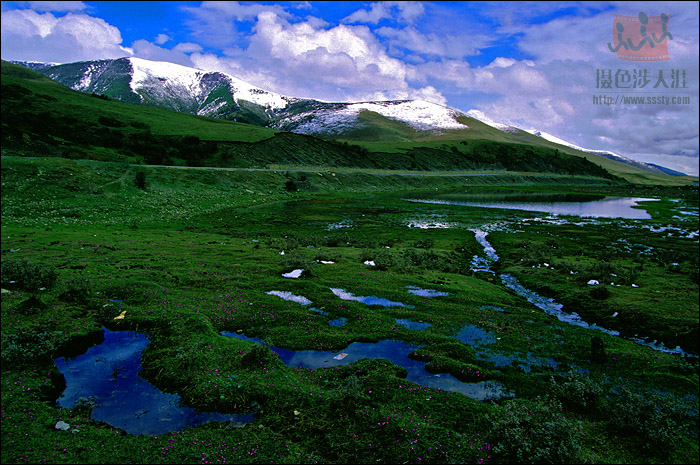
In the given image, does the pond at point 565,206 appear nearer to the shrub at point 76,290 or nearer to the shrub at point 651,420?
the shrub at point 651,420

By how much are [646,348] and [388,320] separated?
40.7 ft

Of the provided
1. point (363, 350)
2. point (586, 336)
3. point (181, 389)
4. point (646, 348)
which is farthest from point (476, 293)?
point (181, 389)

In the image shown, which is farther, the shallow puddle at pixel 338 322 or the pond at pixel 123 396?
the shallow puddle at pixel 338 322

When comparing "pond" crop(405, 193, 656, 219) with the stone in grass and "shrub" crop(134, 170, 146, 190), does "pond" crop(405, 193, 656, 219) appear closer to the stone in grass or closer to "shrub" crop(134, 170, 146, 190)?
"shrub" crop(134, 170, 146, 190)

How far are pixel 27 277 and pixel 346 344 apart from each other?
1877 cm

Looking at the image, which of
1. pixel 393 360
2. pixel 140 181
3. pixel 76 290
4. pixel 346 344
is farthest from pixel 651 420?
pixel 140 181

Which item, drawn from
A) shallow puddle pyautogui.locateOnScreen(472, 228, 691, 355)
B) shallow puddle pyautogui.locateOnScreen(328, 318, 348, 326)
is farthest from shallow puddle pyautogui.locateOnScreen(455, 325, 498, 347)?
shallow puddle pyautogui.locateOnScreen(472, 228, 691, 355)

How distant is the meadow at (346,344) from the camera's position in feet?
33.1

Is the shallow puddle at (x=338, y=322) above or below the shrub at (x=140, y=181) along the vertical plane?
below

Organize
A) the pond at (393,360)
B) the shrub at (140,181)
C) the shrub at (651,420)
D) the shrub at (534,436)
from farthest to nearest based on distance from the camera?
the shrub at (140,181) → the pond at (393,360) → the shrub at (651,420) → the shrub at (534,436)

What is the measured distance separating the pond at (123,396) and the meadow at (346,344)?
302mm

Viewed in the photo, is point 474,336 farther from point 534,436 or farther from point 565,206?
point 565,206

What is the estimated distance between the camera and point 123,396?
476 inches

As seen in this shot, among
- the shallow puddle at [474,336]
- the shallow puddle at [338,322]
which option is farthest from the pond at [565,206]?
the shallow puddle at [338,322]
